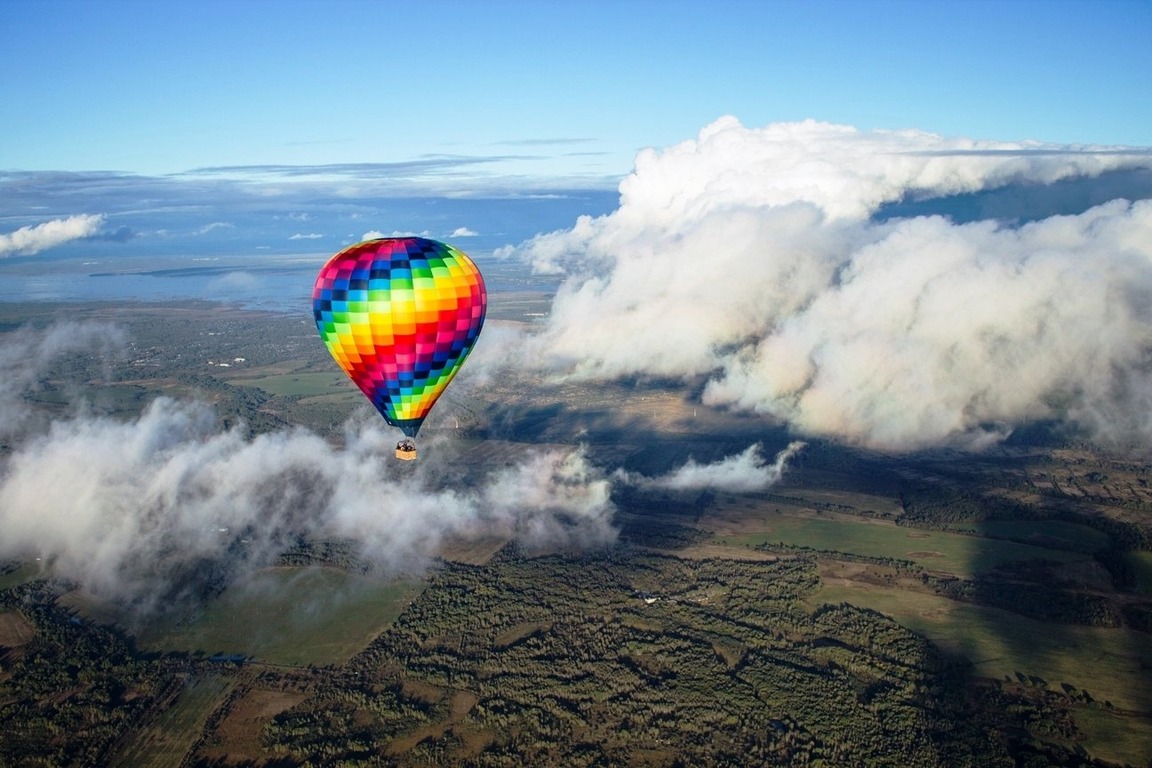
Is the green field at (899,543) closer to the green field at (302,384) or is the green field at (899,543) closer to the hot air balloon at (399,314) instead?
the hot air balloon at (399,314)

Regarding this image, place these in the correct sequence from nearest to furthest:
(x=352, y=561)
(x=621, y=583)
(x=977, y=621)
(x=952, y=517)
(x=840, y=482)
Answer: (x=977, y=621) → (x=621, y=583) → (x=352, y=561) → (x=952, y=517) → (x=840, y=482)

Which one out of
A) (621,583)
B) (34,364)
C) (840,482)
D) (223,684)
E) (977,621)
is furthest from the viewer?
(34,364)

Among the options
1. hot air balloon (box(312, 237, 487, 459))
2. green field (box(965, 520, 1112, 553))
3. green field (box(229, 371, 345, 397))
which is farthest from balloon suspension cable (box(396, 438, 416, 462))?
green field (box(229, 371, 345, 397))

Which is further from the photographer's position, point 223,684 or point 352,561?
point 352,561

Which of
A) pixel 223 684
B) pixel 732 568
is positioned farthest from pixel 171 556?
pixel 732 568

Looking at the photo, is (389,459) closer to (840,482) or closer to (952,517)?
(840,482)

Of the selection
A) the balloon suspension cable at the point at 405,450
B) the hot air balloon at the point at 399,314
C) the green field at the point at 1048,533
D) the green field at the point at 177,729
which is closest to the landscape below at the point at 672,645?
the green field at the point at 177,729
